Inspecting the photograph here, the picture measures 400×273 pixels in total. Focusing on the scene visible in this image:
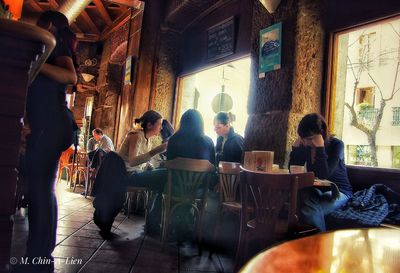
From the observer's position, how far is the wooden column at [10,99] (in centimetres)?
86

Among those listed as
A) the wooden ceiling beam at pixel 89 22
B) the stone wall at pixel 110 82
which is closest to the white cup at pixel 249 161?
the stone wall at pixel 110 82

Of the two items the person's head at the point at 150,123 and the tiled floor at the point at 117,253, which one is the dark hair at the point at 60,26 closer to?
the tiled floor at the point at 117,253

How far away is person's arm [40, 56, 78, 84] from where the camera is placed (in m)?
1.43

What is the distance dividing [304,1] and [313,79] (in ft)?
2.53

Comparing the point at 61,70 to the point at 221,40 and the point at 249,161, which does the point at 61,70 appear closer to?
the point at 249,161

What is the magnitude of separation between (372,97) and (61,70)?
4.17m

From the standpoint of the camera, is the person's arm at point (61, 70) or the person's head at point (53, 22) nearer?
the person's arm at point (61, 70)

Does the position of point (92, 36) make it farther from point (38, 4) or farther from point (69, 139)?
point (69, 139)

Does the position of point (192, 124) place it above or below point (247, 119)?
below

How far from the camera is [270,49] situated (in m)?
3.36

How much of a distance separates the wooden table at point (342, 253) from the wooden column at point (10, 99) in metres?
0.79

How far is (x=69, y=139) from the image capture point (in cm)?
172

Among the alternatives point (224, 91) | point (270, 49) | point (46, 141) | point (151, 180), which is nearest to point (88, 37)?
point (224, 91)

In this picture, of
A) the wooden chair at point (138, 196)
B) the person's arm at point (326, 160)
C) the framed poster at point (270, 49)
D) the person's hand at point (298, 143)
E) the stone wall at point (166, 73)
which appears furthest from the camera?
the stone wall at point (166, 73)
